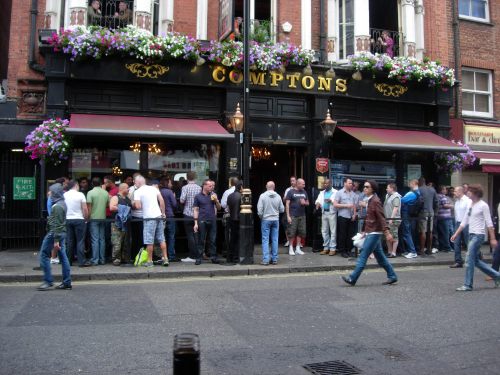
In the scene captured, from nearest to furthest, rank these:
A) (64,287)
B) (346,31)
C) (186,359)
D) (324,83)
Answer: (186,359) < (64,287) < (324,83) < (346,31)

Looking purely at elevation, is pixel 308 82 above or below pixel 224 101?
above

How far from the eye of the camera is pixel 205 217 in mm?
10953

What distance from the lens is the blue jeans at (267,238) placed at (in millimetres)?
10875

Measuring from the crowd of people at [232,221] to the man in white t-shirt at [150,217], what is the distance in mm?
21

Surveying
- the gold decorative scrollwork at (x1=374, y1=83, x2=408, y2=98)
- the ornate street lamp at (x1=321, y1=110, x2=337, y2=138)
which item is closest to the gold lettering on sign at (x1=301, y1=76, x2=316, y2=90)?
the ornate street lamp at (x1=321, y1=110, x2=337, y2=138)

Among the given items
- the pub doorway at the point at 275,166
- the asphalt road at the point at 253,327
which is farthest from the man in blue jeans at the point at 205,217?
the pub doorway at the point at 275,166

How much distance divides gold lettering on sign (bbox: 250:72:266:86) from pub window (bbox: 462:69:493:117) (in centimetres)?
760

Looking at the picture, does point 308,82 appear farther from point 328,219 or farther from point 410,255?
point 410,255

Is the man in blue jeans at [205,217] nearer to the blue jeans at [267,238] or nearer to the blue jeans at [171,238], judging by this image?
the blue jeans at [171,238]

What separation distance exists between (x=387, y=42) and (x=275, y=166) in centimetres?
519

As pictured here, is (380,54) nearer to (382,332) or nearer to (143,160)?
(143,160)

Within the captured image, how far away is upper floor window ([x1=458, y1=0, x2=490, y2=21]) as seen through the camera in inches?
668

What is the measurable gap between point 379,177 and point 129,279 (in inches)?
341

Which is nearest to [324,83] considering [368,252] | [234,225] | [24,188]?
[234,225]
